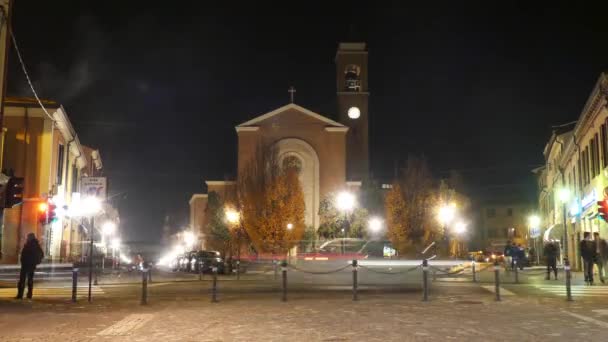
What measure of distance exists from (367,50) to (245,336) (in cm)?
6128

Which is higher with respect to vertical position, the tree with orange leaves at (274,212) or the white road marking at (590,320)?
the tree with orange leaves at (274,212)

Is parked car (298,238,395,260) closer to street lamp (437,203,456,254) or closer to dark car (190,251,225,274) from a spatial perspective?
dark car (190,251,225,274)

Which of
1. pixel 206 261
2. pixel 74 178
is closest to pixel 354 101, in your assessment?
pixel 74 178

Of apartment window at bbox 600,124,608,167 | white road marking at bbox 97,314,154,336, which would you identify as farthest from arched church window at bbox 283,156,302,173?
white road marking at bbox 97,314,154,336

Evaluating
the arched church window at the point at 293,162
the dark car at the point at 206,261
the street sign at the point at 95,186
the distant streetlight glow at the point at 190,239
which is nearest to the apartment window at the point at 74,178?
the dark car at the point at 206,261

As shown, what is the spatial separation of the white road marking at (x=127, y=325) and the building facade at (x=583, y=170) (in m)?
18.2

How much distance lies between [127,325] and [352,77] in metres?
59.1

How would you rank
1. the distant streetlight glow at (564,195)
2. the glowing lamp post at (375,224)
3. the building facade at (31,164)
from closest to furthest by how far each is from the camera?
the building facade at (31,164) < the distant streetlight glow at (564,195) < the glowing lamp post at (375,224)

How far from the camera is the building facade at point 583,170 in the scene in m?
28.7

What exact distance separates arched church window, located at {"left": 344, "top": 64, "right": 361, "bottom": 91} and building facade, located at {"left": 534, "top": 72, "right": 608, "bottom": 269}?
72.1 ft

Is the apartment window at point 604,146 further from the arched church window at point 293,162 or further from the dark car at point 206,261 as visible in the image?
the arched church window at point 293,162

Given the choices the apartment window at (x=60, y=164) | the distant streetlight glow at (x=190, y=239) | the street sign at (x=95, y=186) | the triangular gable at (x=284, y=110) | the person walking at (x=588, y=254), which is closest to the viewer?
the street sign at (x=95, y=186)

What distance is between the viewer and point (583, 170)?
35719 mm

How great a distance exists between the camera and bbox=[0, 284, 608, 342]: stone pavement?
404 inches
